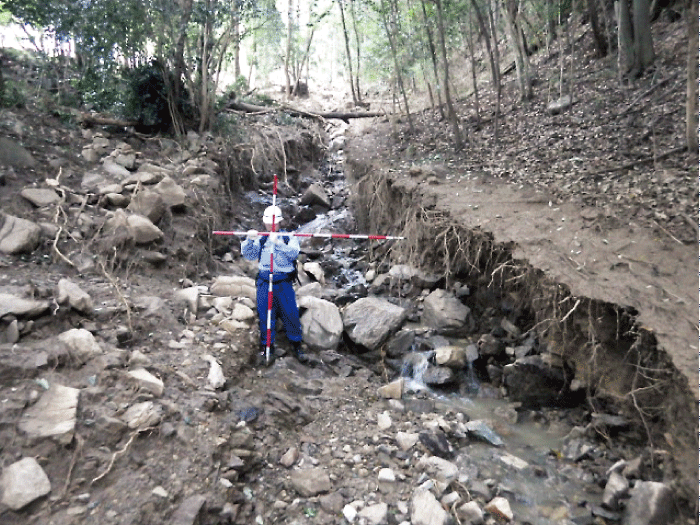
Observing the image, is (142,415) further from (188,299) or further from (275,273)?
(275,273)

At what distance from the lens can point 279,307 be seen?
5.30m

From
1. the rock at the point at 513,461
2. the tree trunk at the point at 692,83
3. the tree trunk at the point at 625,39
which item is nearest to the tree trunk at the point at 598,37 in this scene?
the tree trunk at the point at 625,39

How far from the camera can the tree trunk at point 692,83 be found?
4.86 m

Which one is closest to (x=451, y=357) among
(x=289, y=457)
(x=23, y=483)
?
(x=289, y=457)

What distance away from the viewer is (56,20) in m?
7.46

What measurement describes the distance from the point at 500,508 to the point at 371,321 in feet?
9.48

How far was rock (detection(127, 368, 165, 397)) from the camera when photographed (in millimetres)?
3336

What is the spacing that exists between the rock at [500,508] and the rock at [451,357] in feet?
6.68

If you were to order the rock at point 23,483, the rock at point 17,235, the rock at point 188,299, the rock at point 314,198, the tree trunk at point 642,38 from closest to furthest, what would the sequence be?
1. the rock at point 23,483
2. the rock at point 17,235
3. the rock at point 188,299
4. the tree trunk at point 642,38
5. the rock at point 314,198

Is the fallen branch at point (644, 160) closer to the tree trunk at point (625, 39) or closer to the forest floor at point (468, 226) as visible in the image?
the forest floor at point (468, 226)

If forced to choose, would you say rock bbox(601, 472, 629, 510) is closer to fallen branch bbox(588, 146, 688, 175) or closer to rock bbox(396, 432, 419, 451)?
rock bbox(396, 432, 419, 451)

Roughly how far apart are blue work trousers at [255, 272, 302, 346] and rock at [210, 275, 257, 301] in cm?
42

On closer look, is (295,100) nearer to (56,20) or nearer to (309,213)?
(309,213)

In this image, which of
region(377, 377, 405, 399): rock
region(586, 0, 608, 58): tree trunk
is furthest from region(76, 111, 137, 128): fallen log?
region(586, 0, 608, 58): tree trunk
